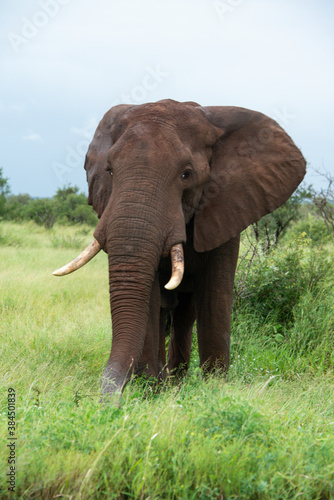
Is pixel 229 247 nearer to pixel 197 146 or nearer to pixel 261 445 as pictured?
pixel 197 146

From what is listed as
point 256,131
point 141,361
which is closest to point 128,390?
point 141,361

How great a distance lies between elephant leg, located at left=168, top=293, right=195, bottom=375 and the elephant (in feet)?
1.43

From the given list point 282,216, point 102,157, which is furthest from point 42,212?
point 102,157

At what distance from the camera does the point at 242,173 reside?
15.7ft

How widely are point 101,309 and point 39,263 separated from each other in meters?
4.04

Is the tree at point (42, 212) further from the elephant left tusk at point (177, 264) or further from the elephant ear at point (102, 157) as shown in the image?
the elephant left tusk at point (177, 264)

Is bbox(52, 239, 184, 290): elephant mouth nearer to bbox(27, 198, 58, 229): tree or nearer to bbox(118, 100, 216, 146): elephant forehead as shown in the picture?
bbox(118, 100, 216, 146): elephant forehead

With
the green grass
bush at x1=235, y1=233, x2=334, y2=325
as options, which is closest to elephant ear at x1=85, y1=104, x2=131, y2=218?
the green grass

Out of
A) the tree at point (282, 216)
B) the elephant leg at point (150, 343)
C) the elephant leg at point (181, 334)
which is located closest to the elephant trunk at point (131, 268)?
the elephant leg at point (150, 343)

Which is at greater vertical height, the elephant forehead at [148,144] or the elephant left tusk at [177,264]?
the elephant forehead at [148,144]

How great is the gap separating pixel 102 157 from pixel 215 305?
1.53 metres

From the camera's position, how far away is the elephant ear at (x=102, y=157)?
4.73m

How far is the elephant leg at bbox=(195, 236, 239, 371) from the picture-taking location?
4.86 m

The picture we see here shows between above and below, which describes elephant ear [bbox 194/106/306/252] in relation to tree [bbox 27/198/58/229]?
below
